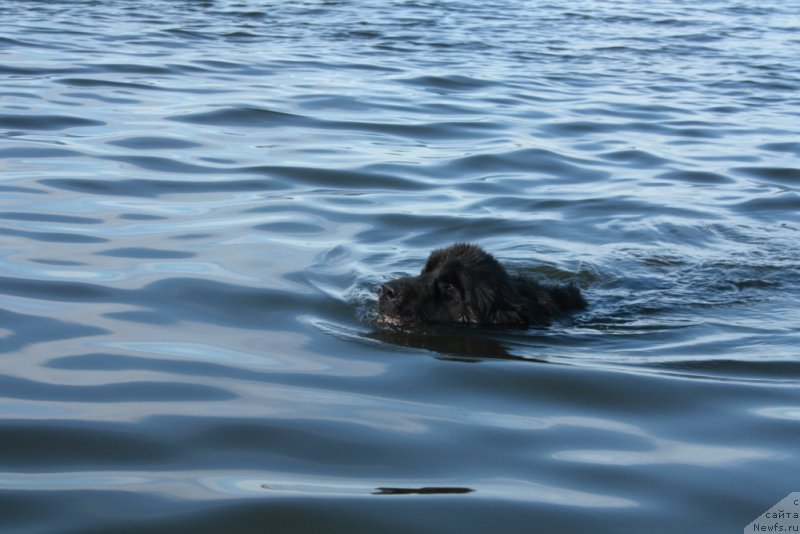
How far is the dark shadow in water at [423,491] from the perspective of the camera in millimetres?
4699

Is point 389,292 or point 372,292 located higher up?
point 389,292

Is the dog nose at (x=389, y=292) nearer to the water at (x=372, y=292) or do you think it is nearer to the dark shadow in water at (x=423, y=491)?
the water at (x=372, y=292)

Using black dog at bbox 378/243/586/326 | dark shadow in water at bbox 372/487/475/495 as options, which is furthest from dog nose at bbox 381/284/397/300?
dark shadow in water at bbox 372/487/475/495

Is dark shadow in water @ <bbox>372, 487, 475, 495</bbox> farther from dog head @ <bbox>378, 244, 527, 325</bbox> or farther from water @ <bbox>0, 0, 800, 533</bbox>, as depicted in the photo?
dog head @ <bbox>378, 244, 527, 325</bbox>

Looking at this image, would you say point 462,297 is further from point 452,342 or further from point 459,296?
point 452,342

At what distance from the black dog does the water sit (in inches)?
6.7

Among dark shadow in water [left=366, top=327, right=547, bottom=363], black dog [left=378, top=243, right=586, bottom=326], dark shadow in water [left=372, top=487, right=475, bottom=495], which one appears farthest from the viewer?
black dog [left=378, top=243, right=586, bottom=326]

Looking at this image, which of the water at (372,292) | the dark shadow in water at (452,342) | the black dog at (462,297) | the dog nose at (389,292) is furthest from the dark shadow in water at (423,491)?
the dog nose at (389,292)

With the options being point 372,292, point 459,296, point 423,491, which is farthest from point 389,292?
point 423,491

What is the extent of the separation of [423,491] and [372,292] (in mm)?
3670

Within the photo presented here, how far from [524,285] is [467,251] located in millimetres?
486

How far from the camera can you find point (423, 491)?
15.5 ft

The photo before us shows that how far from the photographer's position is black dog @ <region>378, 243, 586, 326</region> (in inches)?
295

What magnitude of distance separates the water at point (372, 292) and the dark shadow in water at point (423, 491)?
12 mm
